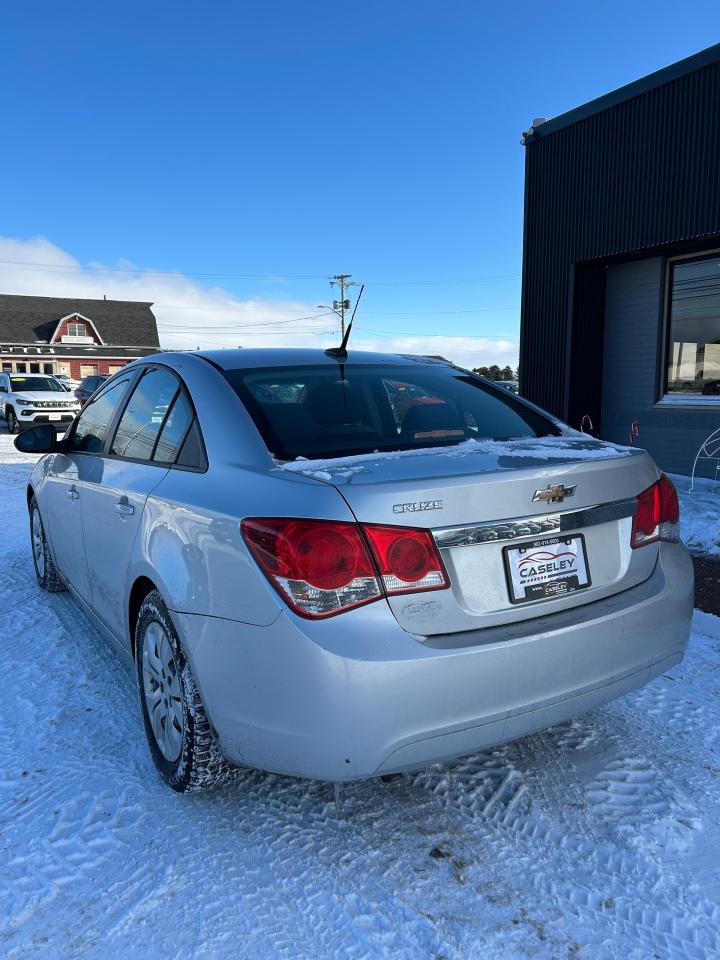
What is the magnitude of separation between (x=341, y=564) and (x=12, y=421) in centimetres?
2145

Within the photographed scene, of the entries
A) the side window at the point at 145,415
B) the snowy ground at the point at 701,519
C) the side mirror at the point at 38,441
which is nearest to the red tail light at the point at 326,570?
the side window at the point at 145,415

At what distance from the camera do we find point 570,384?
10.9 meters

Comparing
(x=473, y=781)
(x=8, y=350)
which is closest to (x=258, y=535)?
(x=473, y=781)

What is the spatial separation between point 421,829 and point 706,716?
145cm

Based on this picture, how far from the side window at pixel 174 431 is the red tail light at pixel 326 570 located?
94cm

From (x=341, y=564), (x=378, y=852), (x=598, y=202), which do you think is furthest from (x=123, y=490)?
(x=598, y=202)

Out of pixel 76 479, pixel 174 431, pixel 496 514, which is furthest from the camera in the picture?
pixel 76 479

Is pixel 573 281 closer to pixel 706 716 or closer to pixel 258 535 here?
pixel 706 716

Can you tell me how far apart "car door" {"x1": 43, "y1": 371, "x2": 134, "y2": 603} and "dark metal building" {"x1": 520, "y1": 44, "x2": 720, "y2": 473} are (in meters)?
7.89

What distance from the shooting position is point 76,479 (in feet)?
11.7

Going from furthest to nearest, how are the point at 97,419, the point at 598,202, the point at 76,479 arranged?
the point at 598,202, the point at 97,419, the point at 76,479

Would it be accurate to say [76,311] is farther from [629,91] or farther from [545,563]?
[545,563]

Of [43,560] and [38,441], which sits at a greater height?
[38,441]

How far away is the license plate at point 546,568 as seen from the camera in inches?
80.2
